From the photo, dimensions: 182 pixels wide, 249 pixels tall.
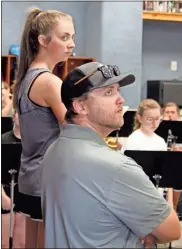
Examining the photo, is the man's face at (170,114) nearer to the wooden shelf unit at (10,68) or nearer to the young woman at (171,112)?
the young woman at (171,112)

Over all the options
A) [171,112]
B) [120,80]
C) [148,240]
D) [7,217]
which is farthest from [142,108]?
[148,240]

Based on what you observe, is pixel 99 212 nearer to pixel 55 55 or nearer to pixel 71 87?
pixel 71 87

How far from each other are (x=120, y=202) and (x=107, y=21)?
532 cm

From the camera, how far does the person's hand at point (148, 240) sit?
1274mm

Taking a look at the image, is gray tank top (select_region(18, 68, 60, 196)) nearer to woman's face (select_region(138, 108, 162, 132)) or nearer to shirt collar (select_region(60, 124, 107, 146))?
shirt collar (select_region(60, 124, 107, 146))

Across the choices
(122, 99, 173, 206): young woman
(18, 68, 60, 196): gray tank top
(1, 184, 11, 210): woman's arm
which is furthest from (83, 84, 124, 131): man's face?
(122, 99, 173, 206): young woman

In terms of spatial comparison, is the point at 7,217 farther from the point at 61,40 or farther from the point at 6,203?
the point at 61,40

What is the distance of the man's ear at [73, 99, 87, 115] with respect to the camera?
134cm

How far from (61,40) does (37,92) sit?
0.75ft

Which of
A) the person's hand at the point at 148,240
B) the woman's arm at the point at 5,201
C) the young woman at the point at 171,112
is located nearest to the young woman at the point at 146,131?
the young woman at the point at 171,112

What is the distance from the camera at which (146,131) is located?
3943mm

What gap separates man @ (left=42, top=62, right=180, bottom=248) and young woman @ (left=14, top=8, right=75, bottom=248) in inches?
18.2

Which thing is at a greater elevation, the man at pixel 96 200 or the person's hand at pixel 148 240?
the man at pixel 96 200

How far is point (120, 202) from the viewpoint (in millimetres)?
1222
